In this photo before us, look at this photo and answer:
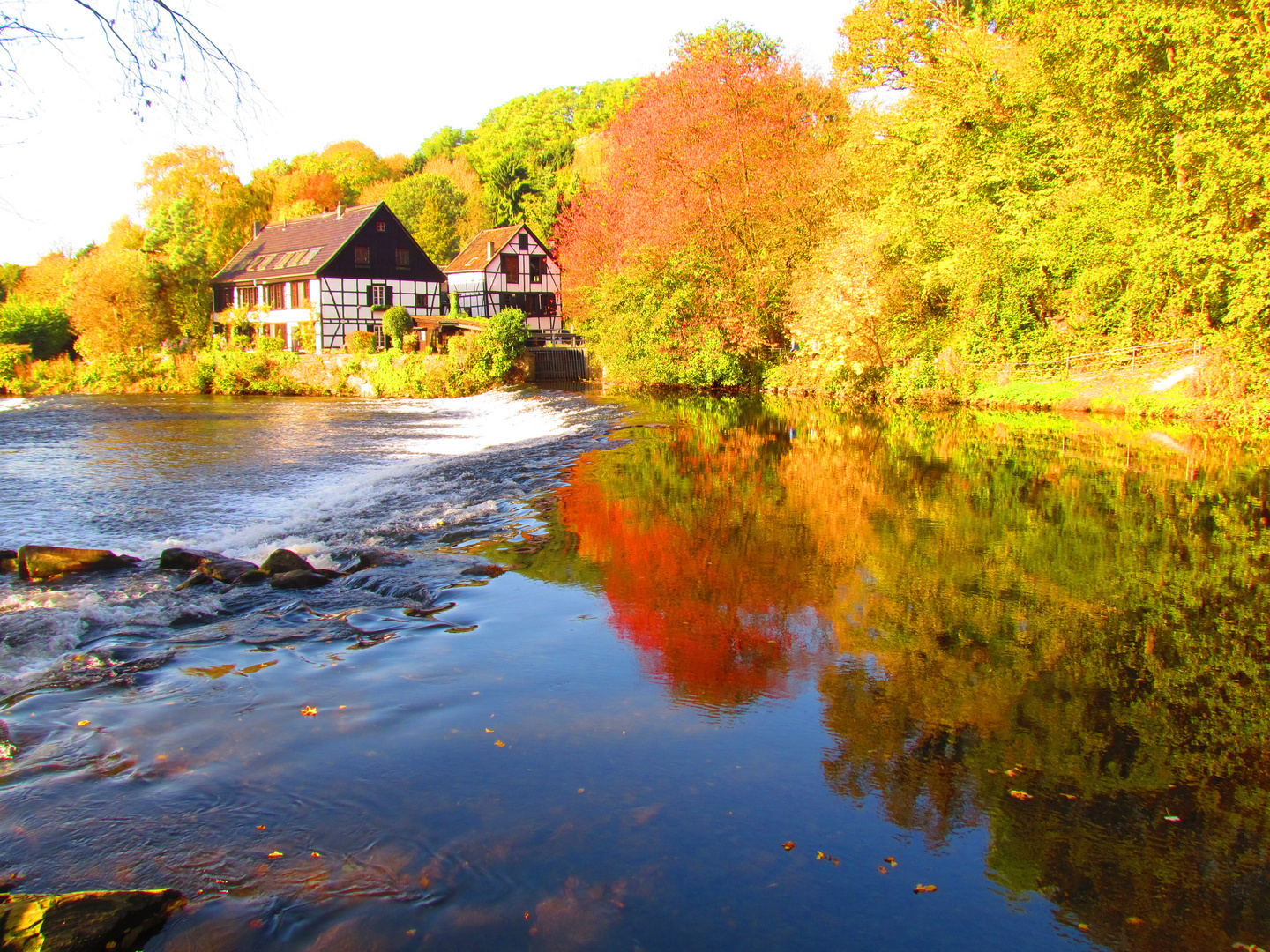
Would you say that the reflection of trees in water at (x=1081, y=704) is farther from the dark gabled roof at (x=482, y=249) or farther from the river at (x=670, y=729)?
the dark gabled roof at (x=482, y=249)

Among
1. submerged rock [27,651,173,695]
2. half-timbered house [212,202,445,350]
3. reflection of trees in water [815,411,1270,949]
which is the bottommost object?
reflection of trees in water [815,411,1270,949]

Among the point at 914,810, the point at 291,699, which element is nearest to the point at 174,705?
the point at 291,699

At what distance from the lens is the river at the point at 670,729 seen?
144 inches

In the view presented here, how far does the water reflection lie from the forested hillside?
8.18m

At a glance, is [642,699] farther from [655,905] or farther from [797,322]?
[797,322]

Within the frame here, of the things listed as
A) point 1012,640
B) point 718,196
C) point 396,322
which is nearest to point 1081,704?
point 1012,640

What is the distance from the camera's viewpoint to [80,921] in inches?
129

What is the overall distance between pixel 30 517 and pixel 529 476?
24.9ft

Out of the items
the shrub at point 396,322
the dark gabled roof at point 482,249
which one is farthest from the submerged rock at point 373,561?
the dark gabled roof at point 482,249

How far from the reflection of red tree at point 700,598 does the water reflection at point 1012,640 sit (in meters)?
0.03

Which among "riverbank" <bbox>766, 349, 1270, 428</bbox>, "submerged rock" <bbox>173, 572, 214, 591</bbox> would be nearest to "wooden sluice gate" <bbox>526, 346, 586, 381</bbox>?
"riverbank" <bbox>766, 349, 1270, 428</bbox>

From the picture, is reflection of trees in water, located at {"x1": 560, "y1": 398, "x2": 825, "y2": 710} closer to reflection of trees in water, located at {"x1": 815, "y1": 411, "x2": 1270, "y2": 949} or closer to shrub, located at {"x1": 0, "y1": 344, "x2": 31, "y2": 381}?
reflection of trees in water, located at {"x1": 815, "y1": 411, "x2": 1270, "y2": 949}

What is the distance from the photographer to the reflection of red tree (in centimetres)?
613

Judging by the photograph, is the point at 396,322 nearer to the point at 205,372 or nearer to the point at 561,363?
the point at 561,363
